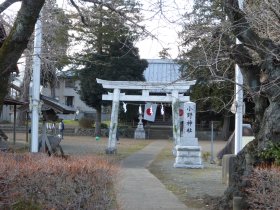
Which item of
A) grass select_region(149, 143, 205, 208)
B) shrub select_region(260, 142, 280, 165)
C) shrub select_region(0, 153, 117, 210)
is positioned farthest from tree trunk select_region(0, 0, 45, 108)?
grass select_region(149, 143, 205, 208)

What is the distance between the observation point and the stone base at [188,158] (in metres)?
22.6

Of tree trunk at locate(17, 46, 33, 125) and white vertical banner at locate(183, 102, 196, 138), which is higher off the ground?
tree trunk at locate(17, 46, 33, 125)

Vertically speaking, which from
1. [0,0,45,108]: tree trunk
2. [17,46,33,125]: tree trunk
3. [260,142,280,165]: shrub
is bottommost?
[260,142,280,165]: shrub

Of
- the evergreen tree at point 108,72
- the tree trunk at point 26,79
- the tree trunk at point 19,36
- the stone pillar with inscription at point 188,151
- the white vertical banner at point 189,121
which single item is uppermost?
the evergreen tree at point 108,72

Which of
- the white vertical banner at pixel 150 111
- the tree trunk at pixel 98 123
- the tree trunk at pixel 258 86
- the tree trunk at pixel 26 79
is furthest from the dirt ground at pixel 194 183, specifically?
the tree trunk at pixel 98 123

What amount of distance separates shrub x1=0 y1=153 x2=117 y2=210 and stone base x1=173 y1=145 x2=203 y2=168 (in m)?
15.5

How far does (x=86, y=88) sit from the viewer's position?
53000 mm

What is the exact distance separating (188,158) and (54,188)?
1605 cm

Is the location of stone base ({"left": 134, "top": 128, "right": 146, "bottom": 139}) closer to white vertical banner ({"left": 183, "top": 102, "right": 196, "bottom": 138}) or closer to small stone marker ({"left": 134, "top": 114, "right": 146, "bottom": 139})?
small stone marker ({"left": 134, "top": 114, "right": 146, "bottom": 139})

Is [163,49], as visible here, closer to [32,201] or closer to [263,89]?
[263,89]

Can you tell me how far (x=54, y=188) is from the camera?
23.6 feet

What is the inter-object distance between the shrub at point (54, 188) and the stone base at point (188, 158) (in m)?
15.5

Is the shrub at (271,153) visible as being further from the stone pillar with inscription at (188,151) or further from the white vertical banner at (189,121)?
the white vertical banner at (189,121)

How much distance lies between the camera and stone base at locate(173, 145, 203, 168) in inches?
889
